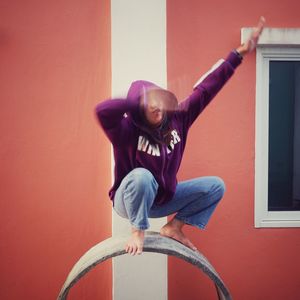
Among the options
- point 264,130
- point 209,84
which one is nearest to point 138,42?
point 209,84

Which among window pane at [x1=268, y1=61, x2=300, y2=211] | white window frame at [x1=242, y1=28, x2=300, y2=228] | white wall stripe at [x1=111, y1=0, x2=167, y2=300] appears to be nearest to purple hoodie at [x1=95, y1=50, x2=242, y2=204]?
white wall stripe at [x1=111, y1=0, x2=167, y2=300]

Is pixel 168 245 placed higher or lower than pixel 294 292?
higher

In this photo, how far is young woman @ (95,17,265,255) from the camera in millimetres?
2031

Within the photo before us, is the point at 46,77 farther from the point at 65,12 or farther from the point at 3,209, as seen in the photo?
the point at 3,209

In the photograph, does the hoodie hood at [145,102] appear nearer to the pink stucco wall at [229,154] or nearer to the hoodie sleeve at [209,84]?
the hoodie sleeve at [209,84]

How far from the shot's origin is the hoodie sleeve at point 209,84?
7.29 ft

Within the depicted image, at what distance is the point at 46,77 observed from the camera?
127 inches

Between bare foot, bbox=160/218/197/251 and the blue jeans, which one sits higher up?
the blue jeans

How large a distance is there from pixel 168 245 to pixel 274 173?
172 cm

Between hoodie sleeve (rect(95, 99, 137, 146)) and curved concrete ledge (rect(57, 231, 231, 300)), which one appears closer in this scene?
hoodie sleeve (rect(95, 99, 137, 146))

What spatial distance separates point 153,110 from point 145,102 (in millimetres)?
65

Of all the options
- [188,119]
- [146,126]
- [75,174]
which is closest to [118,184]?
[146,126]

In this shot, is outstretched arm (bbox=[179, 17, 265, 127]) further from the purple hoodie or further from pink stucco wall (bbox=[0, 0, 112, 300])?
pink stucco wall (bbox=[0, 0, 112, 300])

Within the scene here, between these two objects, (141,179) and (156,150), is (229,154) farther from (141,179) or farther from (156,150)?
(141,179)
